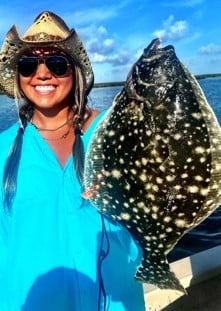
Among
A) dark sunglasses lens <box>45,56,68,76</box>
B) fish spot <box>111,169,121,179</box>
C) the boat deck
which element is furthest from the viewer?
the boat deck

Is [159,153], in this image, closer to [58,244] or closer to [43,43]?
[58,244]

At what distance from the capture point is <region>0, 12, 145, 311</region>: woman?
3170 mm

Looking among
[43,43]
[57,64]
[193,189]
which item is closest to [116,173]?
[193,189]

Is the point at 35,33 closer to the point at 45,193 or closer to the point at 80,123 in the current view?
the point at 80,123

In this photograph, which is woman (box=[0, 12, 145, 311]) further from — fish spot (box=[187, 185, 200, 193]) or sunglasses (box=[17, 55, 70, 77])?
fish spot (box=[187, 185, 200, 193])

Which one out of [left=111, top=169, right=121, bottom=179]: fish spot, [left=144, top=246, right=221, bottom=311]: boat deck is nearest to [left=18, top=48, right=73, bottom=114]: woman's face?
[left=111, top=169, right=121, bottom=179]: fish spot

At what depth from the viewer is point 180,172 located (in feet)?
7.78

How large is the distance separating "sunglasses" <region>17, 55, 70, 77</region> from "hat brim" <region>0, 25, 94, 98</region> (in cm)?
8

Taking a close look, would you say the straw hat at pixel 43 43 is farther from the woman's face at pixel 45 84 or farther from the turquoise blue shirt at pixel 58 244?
the turquoise blue shirt at pixel 58 244

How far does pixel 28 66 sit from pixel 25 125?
389mm

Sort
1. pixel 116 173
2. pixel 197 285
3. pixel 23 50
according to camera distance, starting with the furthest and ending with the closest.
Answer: pixel 197 285
pixel 23 50
pixel 116 173

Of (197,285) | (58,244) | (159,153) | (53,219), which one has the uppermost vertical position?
(159,153)

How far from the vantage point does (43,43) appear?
3.21 m

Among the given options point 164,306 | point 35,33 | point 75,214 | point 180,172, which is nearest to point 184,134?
point 180,172
